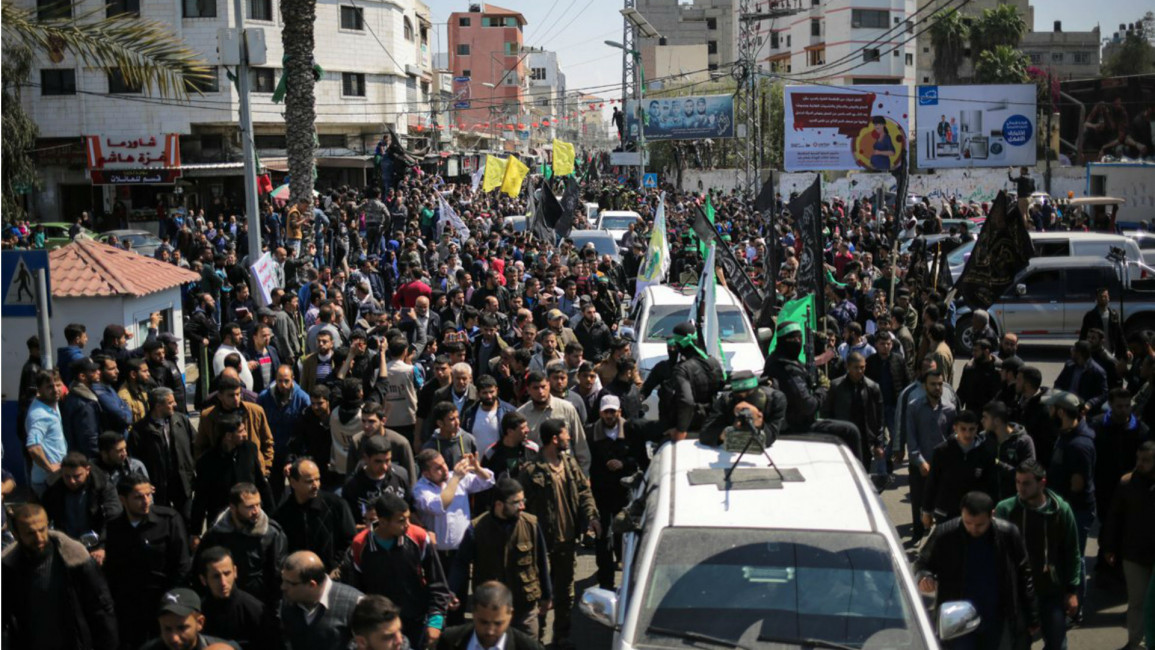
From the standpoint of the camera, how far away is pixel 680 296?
48.9ft

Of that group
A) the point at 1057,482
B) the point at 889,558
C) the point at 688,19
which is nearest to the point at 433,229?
the point at 1057,482

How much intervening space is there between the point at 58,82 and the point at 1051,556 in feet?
142

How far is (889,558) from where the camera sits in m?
5.15

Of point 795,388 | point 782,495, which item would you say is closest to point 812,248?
point 795,388

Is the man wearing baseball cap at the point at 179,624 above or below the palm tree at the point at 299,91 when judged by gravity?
below

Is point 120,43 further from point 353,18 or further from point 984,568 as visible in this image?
point 353,18

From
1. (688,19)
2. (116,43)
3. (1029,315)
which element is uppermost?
(688,19)

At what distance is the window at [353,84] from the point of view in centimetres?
4738

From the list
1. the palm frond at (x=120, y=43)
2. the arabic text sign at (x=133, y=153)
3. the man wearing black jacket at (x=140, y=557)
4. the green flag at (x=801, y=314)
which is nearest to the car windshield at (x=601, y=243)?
the green flag at (x=801, y=314)

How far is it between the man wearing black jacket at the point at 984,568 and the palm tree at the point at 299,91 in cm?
1454

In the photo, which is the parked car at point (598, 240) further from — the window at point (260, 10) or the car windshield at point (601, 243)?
the window at point (260, 10)

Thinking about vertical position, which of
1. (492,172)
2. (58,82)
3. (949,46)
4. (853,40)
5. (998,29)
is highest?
(853,40)

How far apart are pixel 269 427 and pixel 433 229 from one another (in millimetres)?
17737

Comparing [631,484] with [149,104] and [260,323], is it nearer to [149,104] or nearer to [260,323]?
[260,323]
